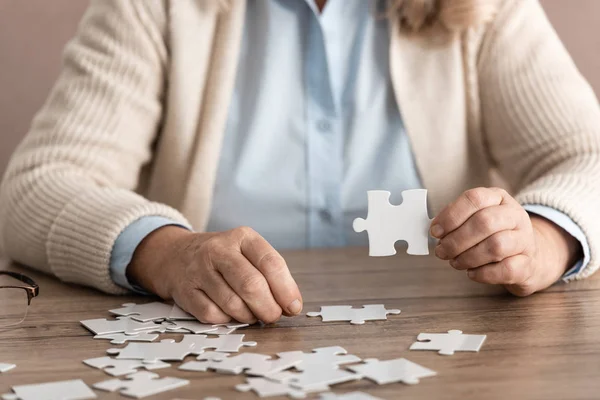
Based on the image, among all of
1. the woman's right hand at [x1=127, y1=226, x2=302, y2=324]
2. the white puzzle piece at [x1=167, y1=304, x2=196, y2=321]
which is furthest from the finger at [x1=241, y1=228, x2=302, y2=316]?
the white puzzle piece at [x1=167, y1=304, x2=196, y2=321]

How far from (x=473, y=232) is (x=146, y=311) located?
451mm

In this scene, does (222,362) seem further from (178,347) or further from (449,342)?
(449,342)

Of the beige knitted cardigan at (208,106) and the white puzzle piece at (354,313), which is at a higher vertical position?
the beige knitted cardigan at (208,106)

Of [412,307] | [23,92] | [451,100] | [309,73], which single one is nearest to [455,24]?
[451,100]

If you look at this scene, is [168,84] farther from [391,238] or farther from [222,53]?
[391,238]

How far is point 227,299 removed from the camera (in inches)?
37.9

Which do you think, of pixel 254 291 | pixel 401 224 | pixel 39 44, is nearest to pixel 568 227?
pixel 401 224

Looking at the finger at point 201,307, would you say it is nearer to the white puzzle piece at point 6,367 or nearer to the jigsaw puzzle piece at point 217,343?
the jigsaw puzzle piece at point 217,343

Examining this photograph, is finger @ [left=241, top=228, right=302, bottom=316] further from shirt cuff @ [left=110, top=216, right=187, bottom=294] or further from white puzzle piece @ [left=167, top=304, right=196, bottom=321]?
shirt cuff @ [left=110, top=216, right=187, bottom=294]

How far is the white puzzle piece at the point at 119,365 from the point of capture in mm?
784

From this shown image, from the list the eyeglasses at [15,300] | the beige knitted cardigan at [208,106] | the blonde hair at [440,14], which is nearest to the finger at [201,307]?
the eyeglasses at [15,300]

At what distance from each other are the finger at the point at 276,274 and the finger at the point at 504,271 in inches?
10.0

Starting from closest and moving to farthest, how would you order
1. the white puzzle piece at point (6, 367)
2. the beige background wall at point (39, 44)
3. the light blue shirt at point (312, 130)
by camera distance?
the white puzzle piece at point (6, 367), the light blue shirt at point (312, 130), the beige background wall at point (39, 44)

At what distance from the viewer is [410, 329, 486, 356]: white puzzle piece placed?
0.84m
